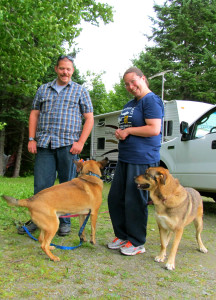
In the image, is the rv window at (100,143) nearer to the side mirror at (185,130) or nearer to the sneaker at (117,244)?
the side mirror at (185,130)

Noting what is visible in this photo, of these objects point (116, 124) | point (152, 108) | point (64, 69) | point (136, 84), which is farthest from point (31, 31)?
point (116, 124)

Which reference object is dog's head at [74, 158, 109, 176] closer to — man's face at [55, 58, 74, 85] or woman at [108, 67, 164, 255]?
woman at [108, 67, 164, 255]

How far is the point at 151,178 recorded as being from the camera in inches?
120

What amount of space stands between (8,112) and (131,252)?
43.1 ft

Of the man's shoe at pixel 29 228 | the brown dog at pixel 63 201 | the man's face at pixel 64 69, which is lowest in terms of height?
the man's shoe at pixel 29 228

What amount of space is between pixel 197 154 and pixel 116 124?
9.76m

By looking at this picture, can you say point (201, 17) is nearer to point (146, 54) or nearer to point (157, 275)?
point (146, 54)

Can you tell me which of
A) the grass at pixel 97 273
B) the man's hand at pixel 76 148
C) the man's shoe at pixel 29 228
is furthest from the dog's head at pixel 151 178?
the man's shoe at pixel 29 228

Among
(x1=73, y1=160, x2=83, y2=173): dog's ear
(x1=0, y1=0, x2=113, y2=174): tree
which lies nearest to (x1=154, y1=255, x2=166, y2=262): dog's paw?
(x1=73, y1=160, x2=83, y2=173): dog's ear

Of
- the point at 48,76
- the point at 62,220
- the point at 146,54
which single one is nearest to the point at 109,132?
the point at 48,76

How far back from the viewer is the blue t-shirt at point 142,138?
3.08m

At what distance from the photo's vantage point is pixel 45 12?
744cm

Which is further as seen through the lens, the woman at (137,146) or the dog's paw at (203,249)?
the dog's paw at (203,249)

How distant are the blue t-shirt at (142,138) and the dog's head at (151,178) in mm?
193
